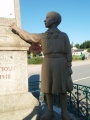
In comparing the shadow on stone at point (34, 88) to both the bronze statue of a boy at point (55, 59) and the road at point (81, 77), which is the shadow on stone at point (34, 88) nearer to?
the bronze statue of a boy at point (55, 59)

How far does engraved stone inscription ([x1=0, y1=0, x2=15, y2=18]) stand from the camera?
4.32 metres

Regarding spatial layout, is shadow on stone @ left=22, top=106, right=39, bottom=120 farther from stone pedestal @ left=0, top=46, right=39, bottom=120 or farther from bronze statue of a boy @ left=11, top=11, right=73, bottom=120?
bronze statue of a boy @ left=11, top=11, right=73, bottom=120

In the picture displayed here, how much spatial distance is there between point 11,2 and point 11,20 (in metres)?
0.37

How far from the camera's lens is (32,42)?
417 centimetres

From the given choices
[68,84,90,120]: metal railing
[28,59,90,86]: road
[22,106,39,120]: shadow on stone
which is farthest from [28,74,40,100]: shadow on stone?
[28,59,90,86]: road

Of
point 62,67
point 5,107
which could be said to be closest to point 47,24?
point 62,67

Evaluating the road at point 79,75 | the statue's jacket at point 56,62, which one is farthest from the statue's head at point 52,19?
the road at point 79,75

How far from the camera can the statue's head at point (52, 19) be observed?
3.71 metres

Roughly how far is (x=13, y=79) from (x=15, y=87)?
159 mm

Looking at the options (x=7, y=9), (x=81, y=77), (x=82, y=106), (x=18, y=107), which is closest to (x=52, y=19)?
(x=7, y=9)

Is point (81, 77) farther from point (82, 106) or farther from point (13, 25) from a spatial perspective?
point (13, 25)

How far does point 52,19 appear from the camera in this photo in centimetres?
371

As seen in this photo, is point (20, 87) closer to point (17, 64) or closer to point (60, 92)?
point (17, 64)

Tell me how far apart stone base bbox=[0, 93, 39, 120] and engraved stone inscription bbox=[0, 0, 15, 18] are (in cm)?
160
